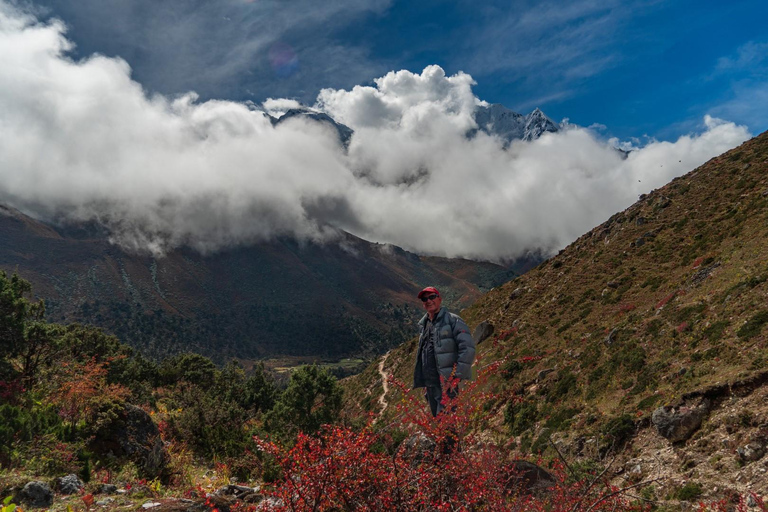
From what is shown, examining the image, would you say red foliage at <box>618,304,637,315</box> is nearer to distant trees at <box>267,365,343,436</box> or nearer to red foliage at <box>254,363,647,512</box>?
distant trees at <box>267,365,343,436</box>

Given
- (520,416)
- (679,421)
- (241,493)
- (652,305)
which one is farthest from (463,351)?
(652,305)

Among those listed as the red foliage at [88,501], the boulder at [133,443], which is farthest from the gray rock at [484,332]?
the red foliage at [88,501]

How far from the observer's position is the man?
26.9 feet

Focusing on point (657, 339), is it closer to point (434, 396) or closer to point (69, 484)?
point (434, 396)

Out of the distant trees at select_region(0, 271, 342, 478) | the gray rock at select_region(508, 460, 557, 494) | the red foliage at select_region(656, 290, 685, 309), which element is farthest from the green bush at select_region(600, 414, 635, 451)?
the red foliage at select_region(656, 290, 685, 309)

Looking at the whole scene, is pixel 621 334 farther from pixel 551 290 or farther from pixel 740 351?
pixel 551 290

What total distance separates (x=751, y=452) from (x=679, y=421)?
3125 millimetres

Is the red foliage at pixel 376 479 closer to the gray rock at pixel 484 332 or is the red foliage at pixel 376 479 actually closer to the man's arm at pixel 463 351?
the man's arm at pixel 463 351

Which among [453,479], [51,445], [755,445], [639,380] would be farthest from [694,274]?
[51,445]

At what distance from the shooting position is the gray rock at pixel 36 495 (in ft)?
21.7

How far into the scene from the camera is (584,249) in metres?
49.8

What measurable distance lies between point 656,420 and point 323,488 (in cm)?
1421

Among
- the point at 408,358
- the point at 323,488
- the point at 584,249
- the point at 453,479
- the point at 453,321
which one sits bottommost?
the point at 408,358

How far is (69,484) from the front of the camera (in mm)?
7746
